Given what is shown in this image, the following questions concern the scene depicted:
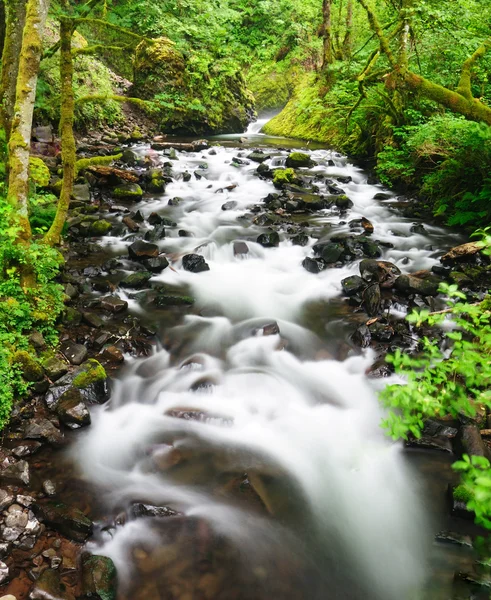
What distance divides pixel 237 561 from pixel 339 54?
22171mm

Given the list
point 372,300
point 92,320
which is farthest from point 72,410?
point 372,300

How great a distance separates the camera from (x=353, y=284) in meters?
6.47

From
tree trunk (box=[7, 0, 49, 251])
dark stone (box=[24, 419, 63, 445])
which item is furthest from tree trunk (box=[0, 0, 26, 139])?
dark stone (box=[24, 419, 63, 445])

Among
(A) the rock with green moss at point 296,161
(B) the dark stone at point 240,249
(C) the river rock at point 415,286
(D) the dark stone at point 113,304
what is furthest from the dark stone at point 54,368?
(A) the rock with green moss at point 296,161

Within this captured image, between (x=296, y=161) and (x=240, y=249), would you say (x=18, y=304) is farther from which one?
(x=296, y=161)

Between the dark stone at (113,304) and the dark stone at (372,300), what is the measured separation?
3.69 meters

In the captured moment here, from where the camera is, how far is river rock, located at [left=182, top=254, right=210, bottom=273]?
7.34m

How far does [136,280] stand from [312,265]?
3239 mm

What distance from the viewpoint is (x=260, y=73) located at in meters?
30.5

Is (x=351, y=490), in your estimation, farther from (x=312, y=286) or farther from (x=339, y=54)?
(x=339, y=54)

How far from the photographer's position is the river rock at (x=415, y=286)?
6133 mm

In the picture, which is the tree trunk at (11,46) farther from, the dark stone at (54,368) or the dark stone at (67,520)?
the dark stone at (67,520)

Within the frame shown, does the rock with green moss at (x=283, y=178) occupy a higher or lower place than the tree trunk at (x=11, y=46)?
lower

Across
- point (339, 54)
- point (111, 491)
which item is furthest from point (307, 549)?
point (339, 54)
